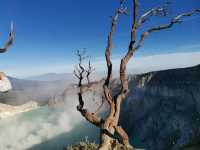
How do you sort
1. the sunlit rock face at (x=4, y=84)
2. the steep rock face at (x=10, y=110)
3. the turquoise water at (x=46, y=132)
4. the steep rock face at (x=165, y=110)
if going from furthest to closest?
the steep rock face at (x=10, y=110), the turquoise water at (x=46, y=132), the steep rock face at (x=165, y=110), the sunlit rock face at (x=4, y=84)

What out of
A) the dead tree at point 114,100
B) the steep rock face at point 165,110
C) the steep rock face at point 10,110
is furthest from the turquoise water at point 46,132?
the dead tree at point 114,100

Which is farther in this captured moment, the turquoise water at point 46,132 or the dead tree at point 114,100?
the turquoise water at point 46,132

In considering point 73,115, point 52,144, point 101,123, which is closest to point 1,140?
point 52,144

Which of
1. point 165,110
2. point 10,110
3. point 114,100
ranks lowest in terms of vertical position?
point 10,110

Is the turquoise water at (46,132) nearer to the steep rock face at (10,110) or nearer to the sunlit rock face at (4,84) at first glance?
the steep rock face at (10,110)

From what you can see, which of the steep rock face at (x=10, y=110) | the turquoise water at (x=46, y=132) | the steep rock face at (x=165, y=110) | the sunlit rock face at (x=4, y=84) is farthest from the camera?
the steep rock face at (x=10, y=110)

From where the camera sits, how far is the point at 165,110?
9600 centimetres

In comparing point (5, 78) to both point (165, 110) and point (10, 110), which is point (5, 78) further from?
point (10, 110)


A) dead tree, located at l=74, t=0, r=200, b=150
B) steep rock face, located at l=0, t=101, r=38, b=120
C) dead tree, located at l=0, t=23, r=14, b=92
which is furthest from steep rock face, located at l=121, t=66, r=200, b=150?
steep rock face, located at l=0, t=101, r=38, b=120

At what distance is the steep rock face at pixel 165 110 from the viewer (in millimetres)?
82375

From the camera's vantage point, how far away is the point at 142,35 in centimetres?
1202

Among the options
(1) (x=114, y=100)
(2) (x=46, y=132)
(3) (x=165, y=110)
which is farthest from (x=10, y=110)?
(1) (x=114, y=100)

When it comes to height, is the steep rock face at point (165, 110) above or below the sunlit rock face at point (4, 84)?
below

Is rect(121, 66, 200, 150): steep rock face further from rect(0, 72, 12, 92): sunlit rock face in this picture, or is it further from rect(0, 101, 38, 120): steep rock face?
rect(0, 101, 38, 120): steep rock face
